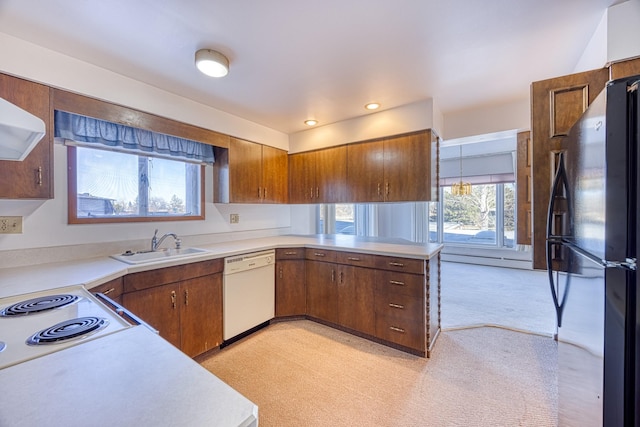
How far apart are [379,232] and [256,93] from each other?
491 cm

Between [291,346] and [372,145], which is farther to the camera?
[372,145]

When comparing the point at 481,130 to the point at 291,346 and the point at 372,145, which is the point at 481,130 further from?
the point at 291,346

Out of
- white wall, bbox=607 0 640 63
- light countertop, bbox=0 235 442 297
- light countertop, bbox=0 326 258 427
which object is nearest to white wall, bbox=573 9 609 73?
white wall, bbox=607 0 640 63

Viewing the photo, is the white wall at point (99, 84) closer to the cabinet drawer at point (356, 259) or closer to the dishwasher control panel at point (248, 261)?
the dishwasher control panel at point (248, 261)

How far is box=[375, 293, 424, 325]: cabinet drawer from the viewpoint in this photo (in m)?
2.29

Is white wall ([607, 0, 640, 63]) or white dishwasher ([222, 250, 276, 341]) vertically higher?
white wall ([607, 0, 640, 63])

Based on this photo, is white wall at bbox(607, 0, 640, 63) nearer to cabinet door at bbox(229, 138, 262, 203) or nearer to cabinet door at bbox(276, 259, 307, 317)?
cabinet door at bbox(276, 259, 307, 317)

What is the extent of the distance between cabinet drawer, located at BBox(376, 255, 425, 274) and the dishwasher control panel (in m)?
1.16

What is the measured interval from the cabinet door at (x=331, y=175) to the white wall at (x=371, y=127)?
4.5 inches

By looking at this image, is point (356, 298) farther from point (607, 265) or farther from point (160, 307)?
point (607, 265)

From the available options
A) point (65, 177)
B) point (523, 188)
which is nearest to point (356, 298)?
point (523, 188)

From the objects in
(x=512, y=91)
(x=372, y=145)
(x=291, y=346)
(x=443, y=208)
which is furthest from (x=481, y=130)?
(x=443, y=208)

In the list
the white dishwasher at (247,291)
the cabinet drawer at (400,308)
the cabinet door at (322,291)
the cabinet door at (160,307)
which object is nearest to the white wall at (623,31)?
the cabinet drawer at (400,308)

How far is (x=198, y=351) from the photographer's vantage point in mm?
2215
